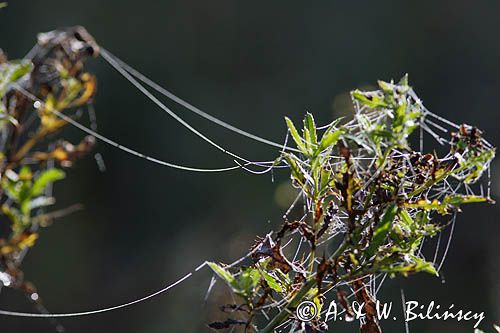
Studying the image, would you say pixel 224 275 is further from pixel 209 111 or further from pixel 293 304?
pixel 209 111

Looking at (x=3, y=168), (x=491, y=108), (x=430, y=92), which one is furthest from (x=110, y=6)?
(x=3, y=168)

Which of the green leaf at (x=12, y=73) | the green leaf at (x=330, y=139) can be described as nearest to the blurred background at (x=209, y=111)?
the green leaf at (x=12, y=73)

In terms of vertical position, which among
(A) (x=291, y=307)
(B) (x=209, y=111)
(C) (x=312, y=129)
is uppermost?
(C) (x=312, y=129)

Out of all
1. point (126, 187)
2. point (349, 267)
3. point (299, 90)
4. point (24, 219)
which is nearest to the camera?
point (349, 267)

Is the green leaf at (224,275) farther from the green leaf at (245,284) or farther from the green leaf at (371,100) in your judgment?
the green leaf at (371,100)

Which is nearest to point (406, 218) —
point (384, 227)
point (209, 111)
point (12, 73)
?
point (384, 227)

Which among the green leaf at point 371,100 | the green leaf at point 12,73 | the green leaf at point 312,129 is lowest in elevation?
the green leaf at point 312,129

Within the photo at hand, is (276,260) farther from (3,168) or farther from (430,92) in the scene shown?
(430,92)

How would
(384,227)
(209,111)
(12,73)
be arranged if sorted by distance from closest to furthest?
(384,227) < (12,73) < (209,111)

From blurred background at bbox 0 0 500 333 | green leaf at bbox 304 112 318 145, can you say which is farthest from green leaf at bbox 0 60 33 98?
blurred background at bbox 0 0 500 333
